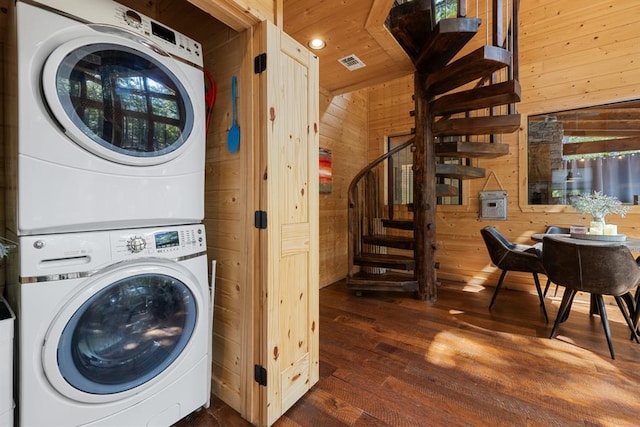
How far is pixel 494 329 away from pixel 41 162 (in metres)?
3.17

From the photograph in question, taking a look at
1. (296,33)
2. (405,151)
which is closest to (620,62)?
(405,151)

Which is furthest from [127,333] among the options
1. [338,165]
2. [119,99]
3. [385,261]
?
[338,165]

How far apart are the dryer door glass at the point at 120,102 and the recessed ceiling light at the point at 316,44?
1.63 m

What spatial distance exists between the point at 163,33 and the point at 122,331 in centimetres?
130

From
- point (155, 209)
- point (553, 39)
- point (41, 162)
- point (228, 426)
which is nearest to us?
point (41, 162)

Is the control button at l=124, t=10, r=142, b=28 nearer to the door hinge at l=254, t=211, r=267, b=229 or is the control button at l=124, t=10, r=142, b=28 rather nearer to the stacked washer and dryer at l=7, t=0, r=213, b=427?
the stacked washer and dryer at l=7, t=0, r=213, b=427

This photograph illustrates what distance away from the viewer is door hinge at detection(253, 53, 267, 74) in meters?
1.38

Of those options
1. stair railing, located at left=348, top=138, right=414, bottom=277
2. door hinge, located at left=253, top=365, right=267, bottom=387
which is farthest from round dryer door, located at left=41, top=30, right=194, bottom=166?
stair railing, located at left=348, top=138, right=414, bottom=277

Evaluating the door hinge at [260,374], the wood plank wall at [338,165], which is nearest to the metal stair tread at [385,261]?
the wood plank wall at [338,165]

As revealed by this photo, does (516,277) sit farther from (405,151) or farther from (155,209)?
(155,209)

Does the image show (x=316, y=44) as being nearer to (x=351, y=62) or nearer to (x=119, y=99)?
(x=351, y=62)

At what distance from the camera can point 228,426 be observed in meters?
1.42

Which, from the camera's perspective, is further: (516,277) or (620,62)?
(516,277)

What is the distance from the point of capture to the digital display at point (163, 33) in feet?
4.13
